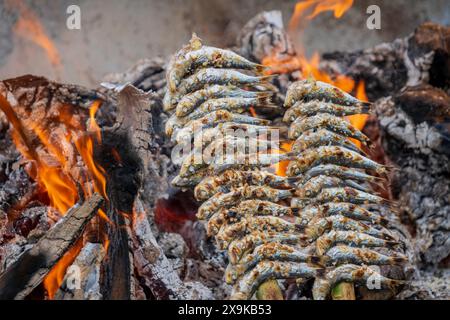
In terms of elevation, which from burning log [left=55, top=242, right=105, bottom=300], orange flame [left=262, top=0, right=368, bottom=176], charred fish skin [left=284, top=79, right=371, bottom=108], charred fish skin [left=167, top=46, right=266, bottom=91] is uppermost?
orange flame [left=262, top=0, right=368, bottom=176]

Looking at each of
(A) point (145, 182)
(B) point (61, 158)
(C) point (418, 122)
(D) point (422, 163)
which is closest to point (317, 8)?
(C) point (418, 122)

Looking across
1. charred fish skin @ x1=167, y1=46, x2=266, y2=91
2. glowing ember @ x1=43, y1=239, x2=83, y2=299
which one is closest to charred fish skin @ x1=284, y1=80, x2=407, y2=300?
charred fish skin @ x1=167, y1=46, x2=266, y2=91

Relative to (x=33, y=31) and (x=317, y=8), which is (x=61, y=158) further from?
(x=317, y=8)

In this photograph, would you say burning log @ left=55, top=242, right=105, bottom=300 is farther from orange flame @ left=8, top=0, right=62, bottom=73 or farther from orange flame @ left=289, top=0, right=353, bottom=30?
orange flame @ left=289, top=0, right=353, bottom=30

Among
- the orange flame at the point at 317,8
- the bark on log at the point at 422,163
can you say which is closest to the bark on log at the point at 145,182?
the bark on log at the point at 422,163

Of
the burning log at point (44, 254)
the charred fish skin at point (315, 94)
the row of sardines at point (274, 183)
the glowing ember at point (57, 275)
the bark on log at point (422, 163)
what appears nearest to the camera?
the burning log at point (44, 254)

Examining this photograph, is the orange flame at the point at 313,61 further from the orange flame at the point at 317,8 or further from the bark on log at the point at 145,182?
the bark on log at the point at 145,182
